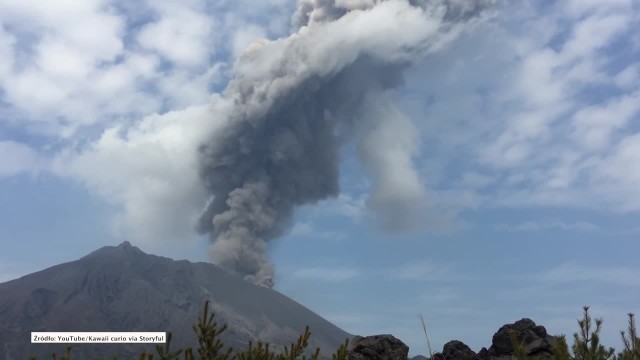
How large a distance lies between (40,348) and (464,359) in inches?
7724

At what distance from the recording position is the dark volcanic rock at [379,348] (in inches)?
1312

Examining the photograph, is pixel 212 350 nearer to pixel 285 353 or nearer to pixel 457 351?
pixel 285 353

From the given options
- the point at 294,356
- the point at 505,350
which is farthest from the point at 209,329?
the point at 505,350

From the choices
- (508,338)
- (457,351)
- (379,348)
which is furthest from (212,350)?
(508,338)

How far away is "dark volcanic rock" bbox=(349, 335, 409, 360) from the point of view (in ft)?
109

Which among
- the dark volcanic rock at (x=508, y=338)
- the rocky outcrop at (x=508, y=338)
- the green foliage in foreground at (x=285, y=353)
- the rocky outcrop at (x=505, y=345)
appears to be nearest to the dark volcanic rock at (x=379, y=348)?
the rocky outcrop at (x=505, y=345)

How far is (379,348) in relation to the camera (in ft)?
112

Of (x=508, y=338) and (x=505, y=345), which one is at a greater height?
(x=508, y=338)

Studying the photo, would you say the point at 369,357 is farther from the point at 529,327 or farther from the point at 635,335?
the point at 635,335

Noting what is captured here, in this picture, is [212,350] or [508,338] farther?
[508,338]

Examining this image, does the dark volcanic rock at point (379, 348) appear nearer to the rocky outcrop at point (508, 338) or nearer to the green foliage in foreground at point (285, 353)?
the rocky outcrop at point (508, 338)

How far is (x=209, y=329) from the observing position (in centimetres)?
731

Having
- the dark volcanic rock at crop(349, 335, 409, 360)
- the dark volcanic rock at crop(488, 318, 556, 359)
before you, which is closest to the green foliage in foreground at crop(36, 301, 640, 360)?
the dark volcanic rock at crop(349, 335, 409, 360)

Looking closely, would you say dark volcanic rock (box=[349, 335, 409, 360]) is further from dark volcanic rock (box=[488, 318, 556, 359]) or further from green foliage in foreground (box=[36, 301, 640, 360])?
green foliage in foreground (box=[36, 301, 640, 360])
